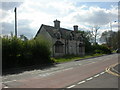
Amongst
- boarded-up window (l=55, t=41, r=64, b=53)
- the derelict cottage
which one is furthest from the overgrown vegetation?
boarded-up window (l=55, t=41, r=64, b=53)

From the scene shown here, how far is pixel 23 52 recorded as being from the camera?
74.1 feet

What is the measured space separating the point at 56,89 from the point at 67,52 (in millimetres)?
37614

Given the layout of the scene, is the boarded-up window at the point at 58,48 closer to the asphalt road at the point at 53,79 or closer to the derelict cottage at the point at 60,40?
the derelict cottage at the point at 60,40

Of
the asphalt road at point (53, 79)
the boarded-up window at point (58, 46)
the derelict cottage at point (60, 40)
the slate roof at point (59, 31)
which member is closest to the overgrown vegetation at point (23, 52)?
the asphalt road at point (53, 79)

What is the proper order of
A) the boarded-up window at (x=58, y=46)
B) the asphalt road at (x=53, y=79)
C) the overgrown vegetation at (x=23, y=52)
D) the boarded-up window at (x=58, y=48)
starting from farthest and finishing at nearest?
the boarded-up window at (x=58, y=48), the boarded-up window at (x=58, y=46), the overgrown vegetation at (x=23, y=52), the asphalt road at (x=53, y=79)

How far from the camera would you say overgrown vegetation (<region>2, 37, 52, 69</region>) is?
1983 cm

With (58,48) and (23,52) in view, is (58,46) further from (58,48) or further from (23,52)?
(23,52)

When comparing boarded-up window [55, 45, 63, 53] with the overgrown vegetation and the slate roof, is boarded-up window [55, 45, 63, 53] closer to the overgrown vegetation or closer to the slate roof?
the slate roof

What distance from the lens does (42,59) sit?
25188mm

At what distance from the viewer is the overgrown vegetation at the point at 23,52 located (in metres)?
19.8

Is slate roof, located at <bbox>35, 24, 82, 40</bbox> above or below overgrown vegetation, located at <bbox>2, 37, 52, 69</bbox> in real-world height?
above

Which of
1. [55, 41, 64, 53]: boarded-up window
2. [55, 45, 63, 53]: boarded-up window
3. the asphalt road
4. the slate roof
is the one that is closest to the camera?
the asphalt road

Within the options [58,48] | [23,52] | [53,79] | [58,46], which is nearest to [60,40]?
[58,46]

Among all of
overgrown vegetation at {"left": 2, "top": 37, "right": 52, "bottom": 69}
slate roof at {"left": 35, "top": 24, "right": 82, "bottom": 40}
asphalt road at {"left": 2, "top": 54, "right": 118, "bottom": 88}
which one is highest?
slate roof at {"left": 35, "top": 24, "right": 82, "bottom": 40}
